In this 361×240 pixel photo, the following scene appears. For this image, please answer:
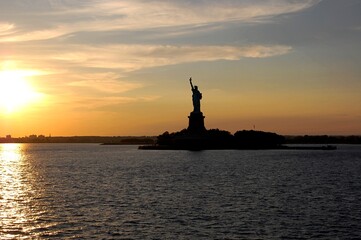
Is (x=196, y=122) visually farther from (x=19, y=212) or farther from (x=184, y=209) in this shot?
(x=19, y=212)

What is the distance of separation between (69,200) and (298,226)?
19293mm

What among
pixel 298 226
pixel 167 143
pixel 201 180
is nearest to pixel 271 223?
pixel 298 226

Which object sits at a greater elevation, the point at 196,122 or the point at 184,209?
the point at 196,122

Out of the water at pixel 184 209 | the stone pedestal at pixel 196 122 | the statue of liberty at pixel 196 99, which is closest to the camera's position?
the water at pixel 184 209

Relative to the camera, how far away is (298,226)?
95.8 feet

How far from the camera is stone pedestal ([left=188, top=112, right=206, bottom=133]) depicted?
123581 millimetres

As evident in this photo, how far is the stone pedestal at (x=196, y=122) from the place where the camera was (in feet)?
405

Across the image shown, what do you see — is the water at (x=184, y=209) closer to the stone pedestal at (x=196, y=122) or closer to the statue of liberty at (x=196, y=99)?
the statue of liberty at (x=196, y=99)

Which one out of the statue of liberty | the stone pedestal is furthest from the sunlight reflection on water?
the stone pedestal

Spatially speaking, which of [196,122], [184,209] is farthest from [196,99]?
[184,209]

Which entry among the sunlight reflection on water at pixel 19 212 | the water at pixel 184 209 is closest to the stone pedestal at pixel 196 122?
the water at pixel 184 209

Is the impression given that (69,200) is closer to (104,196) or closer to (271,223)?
(104,196)

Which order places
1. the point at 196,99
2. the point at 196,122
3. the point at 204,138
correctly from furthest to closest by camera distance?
the point at 204,138
the point at 196,122
the point at 196,99

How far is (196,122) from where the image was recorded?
126 m
